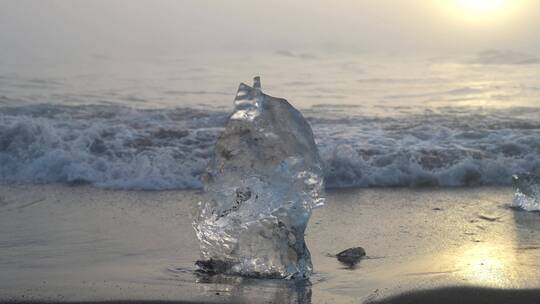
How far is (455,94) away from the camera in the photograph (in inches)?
750

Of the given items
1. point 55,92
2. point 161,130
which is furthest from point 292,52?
point 161,130

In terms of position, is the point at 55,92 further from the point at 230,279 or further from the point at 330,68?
the point at 230,279

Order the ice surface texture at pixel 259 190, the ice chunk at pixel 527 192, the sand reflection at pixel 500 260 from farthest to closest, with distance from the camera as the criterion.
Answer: the ice chunk at pixel 527 192 < the ice surface texture at pixel 259 190 < the sand reflection at pixel 500 260

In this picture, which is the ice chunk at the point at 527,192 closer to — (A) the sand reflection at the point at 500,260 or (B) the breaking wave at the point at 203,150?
(A) the sand reflection at the point at 500,260

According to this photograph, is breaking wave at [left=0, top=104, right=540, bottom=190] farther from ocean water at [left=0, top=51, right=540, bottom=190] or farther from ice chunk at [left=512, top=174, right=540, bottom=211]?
ice chunk at [left=512, top=174, right=540, bottom=211]

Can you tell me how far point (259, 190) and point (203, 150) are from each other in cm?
626

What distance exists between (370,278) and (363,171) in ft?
17.1

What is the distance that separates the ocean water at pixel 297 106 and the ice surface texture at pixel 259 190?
4254 millimetres

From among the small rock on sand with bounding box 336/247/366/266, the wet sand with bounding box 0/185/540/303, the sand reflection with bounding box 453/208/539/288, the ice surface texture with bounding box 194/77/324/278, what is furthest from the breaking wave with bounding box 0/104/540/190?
the ice surface texture with bounding box 194/77/324/278

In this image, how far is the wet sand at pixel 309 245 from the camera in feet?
16.2

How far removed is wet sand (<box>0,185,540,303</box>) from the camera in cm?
495

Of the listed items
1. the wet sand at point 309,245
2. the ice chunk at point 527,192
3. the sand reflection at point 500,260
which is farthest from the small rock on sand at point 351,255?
the ice chunk at point 527,192

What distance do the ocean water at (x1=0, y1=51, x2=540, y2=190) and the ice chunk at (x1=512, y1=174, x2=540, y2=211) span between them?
6.26 feet

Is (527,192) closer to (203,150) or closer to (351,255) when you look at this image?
(351,255)
